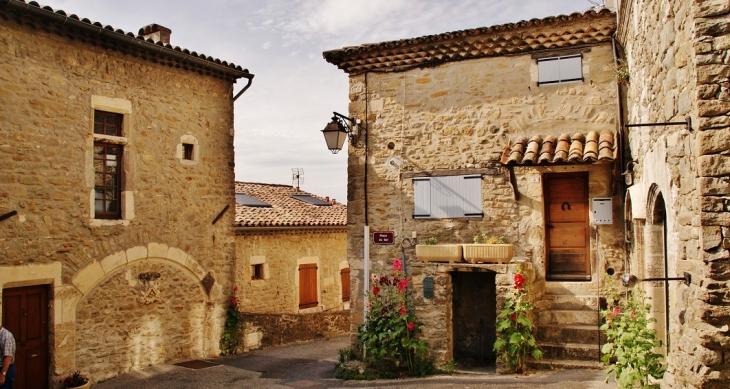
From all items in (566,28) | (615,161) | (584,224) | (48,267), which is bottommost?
(48,267)

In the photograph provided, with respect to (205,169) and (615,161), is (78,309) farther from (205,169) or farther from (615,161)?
(615,161)

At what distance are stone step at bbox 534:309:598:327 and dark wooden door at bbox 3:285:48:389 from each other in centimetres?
800

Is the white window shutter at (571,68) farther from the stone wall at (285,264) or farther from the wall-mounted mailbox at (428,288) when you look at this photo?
the stone wall at (285,264)

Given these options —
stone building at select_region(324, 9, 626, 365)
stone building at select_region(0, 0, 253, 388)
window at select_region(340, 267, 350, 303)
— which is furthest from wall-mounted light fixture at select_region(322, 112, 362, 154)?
window at select_region(340, 267, 350, 303)

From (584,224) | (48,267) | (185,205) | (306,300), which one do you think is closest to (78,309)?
(48,267)

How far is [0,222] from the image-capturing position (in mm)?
9422

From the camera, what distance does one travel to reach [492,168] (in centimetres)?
1032

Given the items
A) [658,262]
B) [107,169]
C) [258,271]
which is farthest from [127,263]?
[658,262]

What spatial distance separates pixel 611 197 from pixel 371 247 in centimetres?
413

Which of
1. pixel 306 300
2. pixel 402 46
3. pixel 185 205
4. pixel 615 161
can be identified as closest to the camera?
pixel 615 161

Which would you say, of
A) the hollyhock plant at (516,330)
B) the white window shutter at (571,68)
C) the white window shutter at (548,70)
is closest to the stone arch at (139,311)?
the hollyhock plant at (516,330)

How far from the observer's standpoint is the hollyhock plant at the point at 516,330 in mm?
8922

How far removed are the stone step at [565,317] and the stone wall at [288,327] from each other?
6.80 meters

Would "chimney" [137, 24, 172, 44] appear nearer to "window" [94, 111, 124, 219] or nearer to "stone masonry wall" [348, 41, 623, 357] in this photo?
"window" [94, 111, 124, 219]
